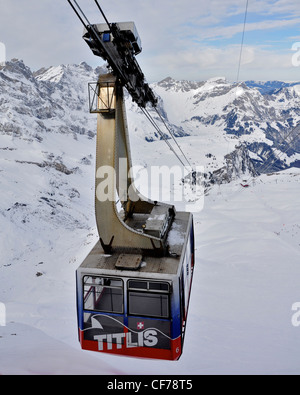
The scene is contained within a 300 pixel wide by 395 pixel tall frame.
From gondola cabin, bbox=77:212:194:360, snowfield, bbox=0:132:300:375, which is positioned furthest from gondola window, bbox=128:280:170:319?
snowfield, bbox=0:132:300:375

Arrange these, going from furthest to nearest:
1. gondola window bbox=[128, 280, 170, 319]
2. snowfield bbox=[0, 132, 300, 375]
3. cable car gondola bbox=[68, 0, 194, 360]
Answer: snowfield bbox=[0, 132, 300, 375], cable car gondola bbox=[68, 0, 194, 360], gondola window bbox=[128, 280, 170, 319]

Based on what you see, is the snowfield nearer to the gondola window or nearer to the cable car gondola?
the cable car gondola

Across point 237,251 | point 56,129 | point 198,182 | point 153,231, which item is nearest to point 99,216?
point 153,231

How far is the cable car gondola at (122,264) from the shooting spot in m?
5.85

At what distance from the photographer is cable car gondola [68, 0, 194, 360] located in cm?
585

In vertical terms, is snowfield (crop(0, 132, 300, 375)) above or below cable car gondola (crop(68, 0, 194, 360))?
below

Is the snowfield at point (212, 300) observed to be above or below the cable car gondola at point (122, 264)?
below

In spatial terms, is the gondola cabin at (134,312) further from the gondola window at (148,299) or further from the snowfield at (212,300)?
the snowfield at (212,300)

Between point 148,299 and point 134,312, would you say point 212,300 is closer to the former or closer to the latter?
point 148,299

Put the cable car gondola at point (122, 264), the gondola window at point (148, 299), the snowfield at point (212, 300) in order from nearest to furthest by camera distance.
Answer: the gondola window at point (148, 299), the cable car gondola at point (122, 264), the snowfield at point (212, 300)

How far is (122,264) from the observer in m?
6.07

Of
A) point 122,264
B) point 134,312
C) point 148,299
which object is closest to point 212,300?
point 148,299

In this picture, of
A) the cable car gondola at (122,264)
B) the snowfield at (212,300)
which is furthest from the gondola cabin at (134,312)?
the snowfield at (212,300)

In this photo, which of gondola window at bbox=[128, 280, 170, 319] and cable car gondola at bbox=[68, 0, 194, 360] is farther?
cable car gondola at bbox=[68, 0, 194, 360]
